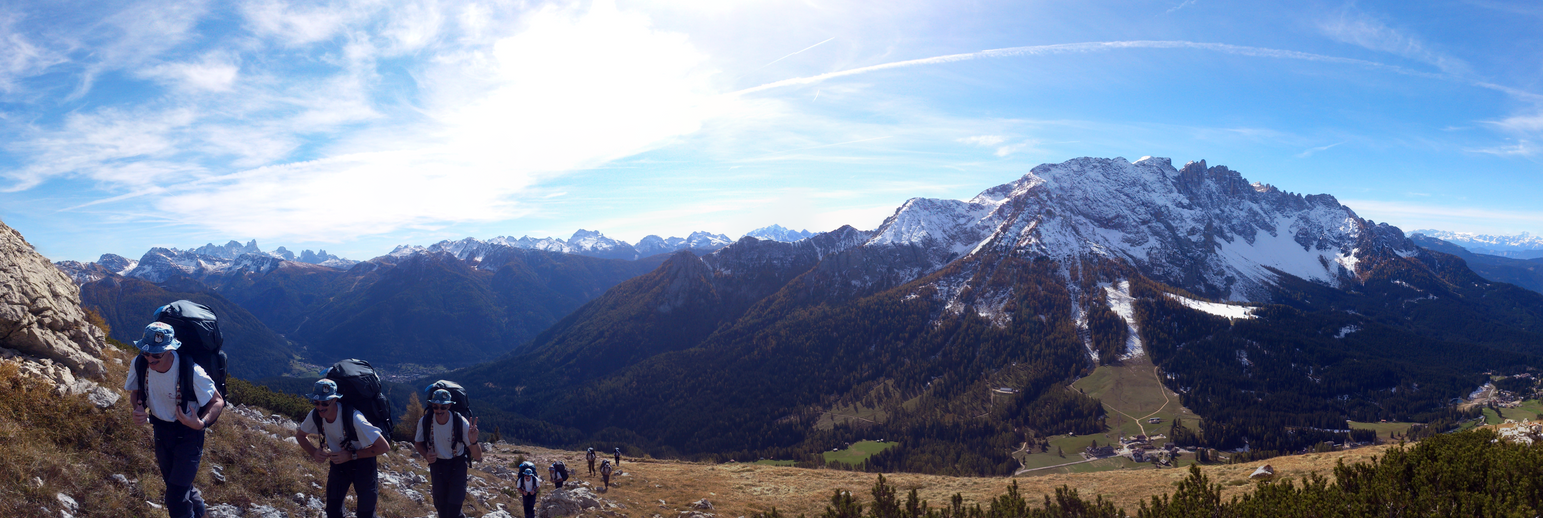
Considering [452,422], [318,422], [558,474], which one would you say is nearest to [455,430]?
[452,422]

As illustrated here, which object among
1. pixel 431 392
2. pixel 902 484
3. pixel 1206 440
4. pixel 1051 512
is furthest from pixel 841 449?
pixel 431 392

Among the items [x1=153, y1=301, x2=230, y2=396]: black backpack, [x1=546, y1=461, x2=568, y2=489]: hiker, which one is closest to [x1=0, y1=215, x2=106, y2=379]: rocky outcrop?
[x1=153, y1=301, x2=230, y2=396]: black backpack

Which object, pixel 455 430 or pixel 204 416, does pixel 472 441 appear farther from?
pixel 204 416

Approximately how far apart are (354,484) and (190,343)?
16.3ft

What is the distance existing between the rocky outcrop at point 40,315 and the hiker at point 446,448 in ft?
59.9

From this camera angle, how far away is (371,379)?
1354 cm

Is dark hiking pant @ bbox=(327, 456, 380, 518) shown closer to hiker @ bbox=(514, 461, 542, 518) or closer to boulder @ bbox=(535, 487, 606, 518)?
hiker @ bbox=(514, 461, 542, 518)

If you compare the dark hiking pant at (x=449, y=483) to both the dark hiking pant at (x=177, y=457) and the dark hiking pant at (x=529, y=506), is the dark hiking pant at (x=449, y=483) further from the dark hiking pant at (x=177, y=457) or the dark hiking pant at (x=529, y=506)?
the dark hiking pant at (x=529, y=506)

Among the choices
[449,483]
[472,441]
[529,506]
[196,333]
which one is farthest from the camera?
[529,506]

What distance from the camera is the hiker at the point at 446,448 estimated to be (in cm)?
1459

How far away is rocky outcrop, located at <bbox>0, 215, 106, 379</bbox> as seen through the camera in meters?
20.3

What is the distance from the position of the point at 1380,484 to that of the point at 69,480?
37.8 m

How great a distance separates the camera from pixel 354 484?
1308 cm

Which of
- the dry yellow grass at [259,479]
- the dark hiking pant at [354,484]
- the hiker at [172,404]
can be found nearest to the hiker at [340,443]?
the dark hiking pant at [354,484]
